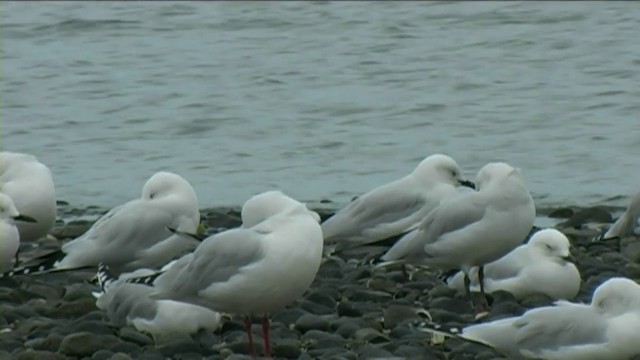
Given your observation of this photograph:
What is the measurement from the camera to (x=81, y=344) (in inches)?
315

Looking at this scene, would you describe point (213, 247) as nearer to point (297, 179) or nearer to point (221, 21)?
point (297, 179)

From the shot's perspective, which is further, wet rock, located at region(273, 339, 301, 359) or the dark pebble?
the dark pebble

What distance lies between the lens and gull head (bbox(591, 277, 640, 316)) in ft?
25.6

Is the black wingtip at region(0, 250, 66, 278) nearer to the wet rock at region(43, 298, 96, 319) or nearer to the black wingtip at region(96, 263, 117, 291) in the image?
the black wingtip at region(96, 263, 117, 291)

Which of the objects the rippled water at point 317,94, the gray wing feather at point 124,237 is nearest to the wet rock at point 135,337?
the gray wing feather at point 124,237

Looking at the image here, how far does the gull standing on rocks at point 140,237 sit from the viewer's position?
32.3ft

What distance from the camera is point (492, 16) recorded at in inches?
1033

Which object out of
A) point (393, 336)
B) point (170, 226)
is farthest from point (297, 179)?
point (393, 336)

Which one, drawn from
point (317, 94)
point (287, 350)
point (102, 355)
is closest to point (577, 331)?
point (287, 350)

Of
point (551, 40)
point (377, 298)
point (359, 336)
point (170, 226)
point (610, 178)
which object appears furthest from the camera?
point (551, 40)

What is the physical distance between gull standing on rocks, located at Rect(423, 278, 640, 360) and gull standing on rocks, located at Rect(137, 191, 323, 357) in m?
0.82

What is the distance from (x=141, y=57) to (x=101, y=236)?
14.9m

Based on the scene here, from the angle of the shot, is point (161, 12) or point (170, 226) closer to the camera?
point (170, 226)

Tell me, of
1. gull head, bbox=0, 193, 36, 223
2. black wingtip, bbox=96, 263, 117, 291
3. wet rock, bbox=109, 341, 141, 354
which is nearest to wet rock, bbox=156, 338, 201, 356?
wet rock, bbox=109, 341, 141, 354
